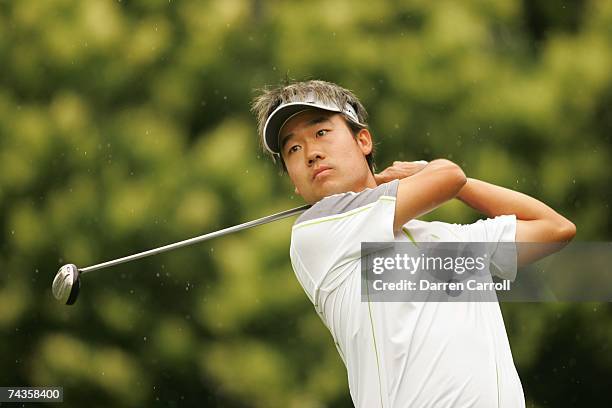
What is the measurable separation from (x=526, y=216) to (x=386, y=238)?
298 mm

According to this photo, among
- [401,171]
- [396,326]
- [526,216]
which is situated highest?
[401,171]

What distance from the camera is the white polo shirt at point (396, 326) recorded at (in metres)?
1.56

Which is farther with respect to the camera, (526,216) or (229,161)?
(229,161)

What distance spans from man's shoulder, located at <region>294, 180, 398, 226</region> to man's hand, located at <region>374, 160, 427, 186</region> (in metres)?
0.07

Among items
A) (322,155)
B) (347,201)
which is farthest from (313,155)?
(347,201)

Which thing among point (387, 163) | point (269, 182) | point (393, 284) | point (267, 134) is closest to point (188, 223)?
point (269, 182)

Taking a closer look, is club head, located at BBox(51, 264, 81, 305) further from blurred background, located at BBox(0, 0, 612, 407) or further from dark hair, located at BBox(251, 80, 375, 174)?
blurred background, located at BBox(0, 0, 612, 407)

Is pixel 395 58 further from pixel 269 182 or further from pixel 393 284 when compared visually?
pixel 393 284

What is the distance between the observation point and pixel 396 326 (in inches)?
62.4

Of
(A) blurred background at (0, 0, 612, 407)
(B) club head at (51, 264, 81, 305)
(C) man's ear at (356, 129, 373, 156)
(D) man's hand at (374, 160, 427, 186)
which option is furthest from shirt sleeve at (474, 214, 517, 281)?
(A) blurred background at (0, 0, 612, 407)

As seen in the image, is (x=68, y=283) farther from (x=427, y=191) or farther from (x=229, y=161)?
(x=229, y=161)

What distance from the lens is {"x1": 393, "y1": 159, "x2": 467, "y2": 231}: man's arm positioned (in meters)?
1.62

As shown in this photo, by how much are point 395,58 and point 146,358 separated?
1437mm

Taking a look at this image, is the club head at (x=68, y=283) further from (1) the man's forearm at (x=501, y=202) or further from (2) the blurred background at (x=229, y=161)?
(2) the blurred background at (x=229, y=161)
